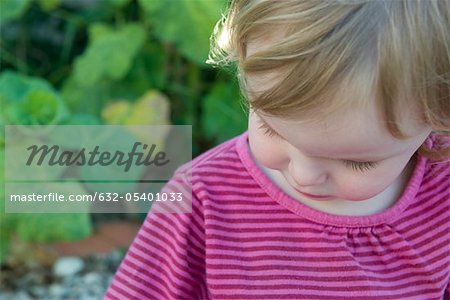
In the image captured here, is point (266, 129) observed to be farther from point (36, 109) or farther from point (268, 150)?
point (36, 109)

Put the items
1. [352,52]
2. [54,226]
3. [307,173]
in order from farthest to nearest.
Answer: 1. [54,226]
2. [307,173]
3. [352,52]

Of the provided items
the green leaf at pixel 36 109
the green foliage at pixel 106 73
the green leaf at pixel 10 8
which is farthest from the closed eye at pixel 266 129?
the green leaf at pixel 10 8

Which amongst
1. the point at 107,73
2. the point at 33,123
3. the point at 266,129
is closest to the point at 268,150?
the point at 266,129

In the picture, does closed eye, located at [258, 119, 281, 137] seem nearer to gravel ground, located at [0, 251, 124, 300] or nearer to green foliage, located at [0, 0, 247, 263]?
green foliage, located at [0, 0, 247, 263]

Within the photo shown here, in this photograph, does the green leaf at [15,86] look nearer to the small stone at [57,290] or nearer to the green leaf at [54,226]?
the green leaf at [54,226]

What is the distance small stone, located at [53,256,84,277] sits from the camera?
83.0 inches

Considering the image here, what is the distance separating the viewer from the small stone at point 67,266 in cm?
211

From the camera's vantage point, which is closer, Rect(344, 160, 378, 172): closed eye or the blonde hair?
the blonde hair

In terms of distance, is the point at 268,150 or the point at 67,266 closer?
the point at 268,150

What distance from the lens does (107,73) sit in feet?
7.26

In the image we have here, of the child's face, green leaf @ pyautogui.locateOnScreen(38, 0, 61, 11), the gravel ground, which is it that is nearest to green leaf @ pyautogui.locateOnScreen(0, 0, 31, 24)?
green leaf @ pyautogui.locateOnScreen(38, 0, 61, 11)

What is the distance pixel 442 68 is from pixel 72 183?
1.15 metres

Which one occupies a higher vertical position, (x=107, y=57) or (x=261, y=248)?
(x=107, y=57)

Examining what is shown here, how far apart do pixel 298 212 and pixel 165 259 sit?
0.21 m
